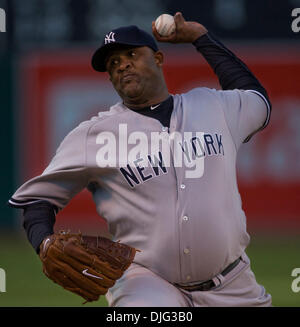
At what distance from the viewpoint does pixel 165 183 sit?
3285 mm

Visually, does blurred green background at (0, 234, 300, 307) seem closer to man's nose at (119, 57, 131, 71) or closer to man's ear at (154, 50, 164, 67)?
man's ear at (154, 50, 164, 67)

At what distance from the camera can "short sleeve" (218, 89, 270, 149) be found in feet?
11.4

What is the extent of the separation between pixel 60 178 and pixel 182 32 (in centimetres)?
85

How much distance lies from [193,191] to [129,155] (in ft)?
0.96

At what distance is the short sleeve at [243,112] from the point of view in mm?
3488

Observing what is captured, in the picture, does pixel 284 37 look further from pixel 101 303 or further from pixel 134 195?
pixel 134 195

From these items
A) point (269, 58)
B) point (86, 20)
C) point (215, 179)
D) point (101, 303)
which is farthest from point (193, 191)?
point (269, 58)

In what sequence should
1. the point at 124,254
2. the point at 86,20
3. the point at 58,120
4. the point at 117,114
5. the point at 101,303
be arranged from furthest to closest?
the point at 58,120
the point at 86,20
the point at 101,303
the point at 117,114
the point at 124,254

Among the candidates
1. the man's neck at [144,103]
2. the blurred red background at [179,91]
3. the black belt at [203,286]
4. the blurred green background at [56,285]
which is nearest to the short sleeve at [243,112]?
the man's neck at [144,103]

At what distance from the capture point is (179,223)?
10.7 feet

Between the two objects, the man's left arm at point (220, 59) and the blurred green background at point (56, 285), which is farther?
the blurred green background at point (56, 285)

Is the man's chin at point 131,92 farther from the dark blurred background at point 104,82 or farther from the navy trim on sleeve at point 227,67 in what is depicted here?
the dark blurred background at point 104,82

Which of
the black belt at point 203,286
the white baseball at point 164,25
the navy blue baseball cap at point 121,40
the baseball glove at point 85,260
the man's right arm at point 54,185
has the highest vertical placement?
the white baseball at point 164,25

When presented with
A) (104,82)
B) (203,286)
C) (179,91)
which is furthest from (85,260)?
(179,91)
